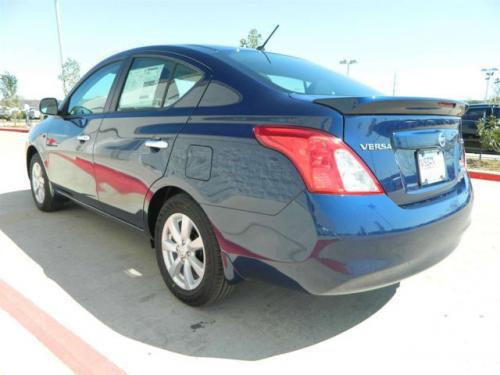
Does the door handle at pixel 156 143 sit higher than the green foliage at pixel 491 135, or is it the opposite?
the door handle at pixel 156 143

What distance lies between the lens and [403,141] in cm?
189

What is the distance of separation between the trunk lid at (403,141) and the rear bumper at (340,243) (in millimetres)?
103

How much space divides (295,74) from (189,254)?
1.38 meters

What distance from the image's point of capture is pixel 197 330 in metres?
2.21

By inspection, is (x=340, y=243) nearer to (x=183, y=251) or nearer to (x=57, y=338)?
(x=183, y=251)

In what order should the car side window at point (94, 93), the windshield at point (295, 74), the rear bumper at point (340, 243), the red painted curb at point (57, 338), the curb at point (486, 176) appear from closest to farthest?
the rear bumper at point (340, 243)
the red painted curb at point (57, 338)
the windshield at point (295, 74)
the car side window at point (94, 93)
the curb at point (486, 176)

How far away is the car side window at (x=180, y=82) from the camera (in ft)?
7.76

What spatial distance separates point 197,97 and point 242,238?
91 cm

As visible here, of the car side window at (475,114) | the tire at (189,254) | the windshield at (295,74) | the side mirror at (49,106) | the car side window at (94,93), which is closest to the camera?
the tire at (189,254)

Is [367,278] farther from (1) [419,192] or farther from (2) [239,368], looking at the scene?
(2) [239,368]

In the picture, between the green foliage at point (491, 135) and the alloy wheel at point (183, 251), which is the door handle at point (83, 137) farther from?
the green foliage at point (491, 135)

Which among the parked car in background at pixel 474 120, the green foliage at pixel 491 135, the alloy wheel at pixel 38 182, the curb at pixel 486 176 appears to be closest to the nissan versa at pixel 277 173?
the alloy wheel at pixel 38 182

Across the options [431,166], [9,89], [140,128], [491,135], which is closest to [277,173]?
[431,166]

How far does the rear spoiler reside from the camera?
1.75 metres
